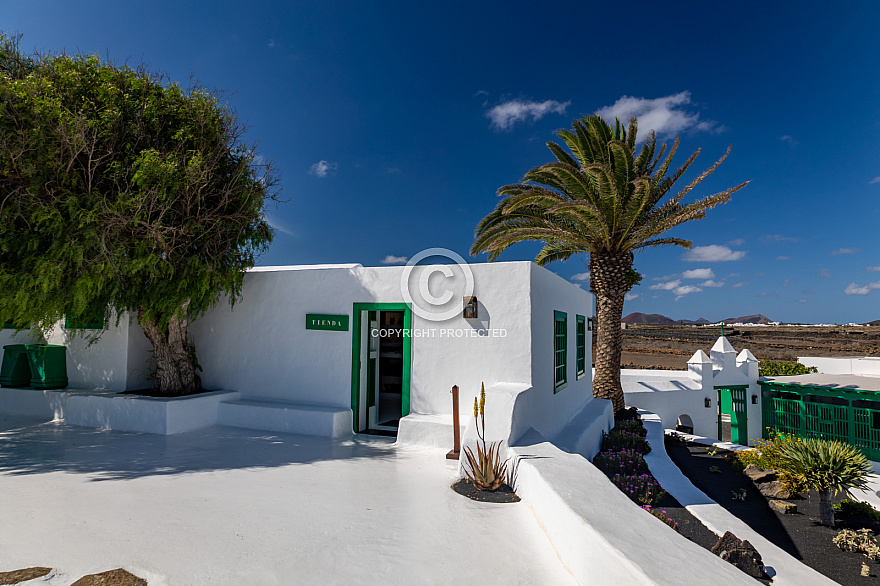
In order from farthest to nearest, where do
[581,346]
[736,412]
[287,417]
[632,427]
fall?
[736,412] < [632,427] < [581,346] < [287,417]

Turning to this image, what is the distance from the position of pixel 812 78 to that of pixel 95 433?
76.8ft

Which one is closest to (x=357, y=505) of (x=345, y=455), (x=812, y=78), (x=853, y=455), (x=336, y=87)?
(x=345, y=455)

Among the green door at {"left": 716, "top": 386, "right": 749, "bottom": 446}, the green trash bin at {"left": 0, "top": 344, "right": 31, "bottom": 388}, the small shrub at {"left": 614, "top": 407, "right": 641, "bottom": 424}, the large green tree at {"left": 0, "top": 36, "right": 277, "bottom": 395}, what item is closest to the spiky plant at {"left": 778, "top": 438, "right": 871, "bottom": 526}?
the small shrub at {"left": 614, "top": 407, "right": 641, "bottom": 424}

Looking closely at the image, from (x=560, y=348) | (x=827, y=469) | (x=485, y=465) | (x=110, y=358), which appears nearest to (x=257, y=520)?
(x=485, y=465)

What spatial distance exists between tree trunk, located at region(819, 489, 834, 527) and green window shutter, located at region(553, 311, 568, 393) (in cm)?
413

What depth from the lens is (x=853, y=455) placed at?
23.3 feet

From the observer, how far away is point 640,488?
6.82 meters

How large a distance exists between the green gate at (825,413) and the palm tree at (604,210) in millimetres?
6861

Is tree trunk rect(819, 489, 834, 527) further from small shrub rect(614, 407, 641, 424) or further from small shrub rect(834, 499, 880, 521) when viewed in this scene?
small shrub rect(614, 407, 641, 424)

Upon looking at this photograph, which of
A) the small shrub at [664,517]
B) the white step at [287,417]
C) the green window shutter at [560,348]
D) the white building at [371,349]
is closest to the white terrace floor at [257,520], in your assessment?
the white step at [287,417]

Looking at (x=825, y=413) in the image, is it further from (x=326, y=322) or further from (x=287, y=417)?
(x=287, y=417)

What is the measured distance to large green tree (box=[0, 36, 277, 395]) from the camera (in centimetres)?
661

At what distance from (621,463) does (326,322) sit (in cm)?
588

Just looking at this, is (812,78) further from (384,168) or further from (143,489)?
(143,489)
